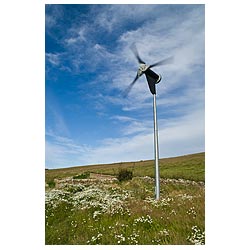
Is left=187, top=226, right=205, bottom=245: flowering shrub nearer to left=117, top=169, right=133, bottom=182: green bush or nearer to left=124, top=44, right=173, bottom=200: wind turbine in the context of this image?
left=124, top=44, right=173, bottom=200: wind turbine

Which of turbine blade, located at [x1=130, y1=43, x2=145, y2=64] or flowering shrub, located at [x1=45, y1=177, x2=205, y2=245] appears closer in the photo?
flowering shrub, located at [x1=45, y1=177, x2=205, y2=245]

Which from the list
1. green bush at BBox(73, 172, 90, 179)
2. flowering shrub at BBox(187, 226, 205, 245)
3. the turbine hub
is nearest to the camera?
flowering shrub at BBox(187, 226, 205, 245)

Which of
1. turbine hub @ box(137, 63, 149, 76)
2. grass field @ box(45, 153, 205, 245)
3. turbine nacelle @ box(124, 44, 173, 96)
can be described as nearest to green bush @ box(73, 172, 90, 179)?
grass field @ box(45, 153, 205, 245)

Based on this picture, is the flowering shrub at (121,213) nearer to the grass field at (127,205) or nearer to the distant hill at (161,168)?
the grass field at (127,205)

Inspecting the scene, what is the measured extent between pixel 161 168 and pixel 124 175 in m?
0.54

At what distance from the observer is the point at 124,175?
580 centimetres

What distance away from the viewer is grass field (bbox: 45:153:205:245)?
5.20 m

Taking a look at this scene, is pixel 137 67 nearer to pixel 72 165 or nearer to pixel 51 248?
pixel 72 165

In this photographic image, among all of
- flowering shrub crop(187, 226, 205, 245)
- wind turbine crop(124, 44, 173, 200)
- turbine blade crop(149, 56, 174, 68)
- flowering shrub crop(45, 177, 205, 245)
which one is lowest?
flowering shrub crop(187, 226, 205, 245)

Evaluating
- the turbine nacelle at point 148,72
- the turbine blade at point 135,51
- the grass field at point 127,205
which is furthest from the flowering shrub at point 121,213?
the turbine blade at point 135,51

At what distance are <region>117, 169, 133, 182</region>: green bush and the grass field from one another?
48mm

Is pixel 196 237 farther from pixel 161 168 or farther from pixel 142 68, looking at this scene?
pixel 142 68
